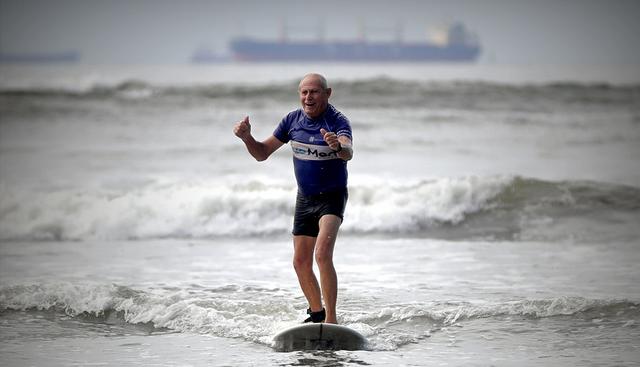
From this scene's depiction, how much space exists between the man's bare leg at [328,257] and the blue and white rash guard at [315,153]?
240 mm

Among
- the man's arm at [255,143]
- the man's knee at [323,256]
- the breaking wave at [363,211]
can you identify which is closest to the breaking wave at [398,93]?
the breaking wave at [363,211]

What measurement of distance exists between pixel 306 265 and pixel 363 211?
711 centimetres

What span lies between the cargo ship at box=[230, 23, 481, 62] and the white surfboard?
173635mm

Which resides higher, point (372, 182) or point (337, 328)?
point (372, 182)

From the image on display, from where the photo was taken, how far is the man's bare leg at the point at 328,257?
254 inches

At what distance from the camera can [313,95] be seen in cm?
639

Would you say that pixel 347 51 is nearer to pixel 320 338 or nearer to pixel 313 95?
pixel 313 95

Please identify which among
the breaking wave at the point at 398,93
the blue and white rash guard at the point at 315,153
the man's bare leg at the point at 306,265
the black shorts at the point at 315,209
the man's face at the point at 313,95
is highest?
the breaking wave at the point at 398,93

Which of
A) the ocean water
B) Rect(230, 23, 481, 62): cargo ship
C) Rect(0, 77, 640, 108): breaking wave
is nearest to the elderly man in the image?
the ocean water

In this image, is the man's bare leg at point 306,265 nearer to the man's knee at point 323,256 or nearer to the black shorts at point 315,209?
the black shorts at point 315,209

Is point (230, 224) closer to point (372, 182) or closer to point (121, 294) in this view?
point (372, 182)

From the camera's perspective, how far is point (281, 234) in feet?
42.5

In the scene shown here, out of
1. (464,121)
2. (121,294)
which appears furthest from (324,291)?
(464,121)

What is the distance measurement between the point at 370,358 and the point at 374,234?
6.55m
